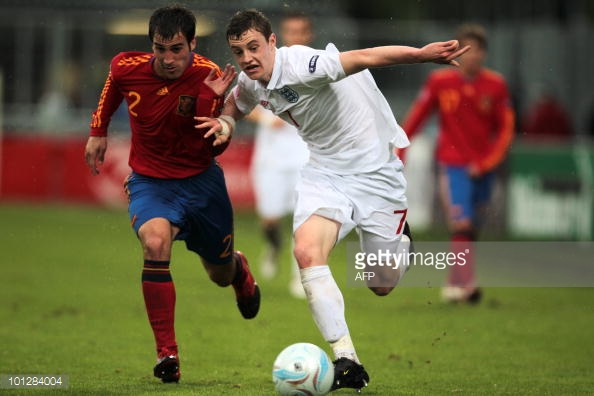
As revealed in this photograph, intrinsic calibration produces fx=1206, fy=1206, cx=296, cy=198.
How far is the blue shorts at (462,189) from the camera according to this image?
12219mm

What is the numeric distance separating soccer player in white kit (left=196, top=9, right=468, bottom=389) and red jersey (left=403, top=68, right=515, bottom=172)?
4.14m

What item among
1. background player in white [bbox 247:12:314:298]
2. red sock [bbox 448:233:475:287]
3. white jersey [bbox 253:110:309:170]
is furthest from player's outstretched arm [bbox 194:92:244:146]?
white jersey [bbox 253:110:309:170]

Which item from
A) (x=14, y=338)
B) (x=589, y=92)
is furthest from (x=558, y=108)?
(x=14, y=338)

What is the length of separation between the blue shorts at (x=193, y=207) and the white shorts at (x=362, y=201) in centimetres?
67

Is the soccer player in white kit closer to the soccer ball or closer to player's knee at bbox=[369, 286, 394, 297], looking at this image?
player's knee at bbox=[369, 286, 394, 297]

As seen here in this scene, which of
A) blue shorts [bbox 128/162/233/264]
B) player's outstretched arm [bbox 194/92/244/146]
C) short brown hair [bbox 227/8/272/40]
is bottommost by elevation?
blue shorts [bbox 128/162/233/264]

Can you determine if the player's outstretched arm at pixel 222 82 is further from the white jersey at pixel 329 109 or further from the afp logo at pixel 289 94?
the afp logo at pixel 289 94

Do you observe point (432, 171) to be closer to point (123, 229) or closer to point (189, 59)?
point (123, 229)

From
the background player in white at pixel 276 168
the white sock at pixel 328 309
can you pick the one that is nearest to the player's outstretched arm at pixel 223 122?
the white sock at pixel 328 309

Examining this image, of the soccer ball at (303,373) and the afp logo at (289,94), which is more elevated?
the afp logo at (289,94)

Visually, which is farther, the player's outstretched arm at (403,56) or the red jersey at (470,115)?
the red jersey at (470,115)

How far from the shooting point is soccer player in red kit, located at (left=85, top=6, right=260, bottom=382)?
7461 mm

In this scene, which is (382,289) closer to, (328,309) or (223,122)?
(328,309)

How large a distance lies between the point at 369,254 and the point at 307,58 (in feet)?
5.03
